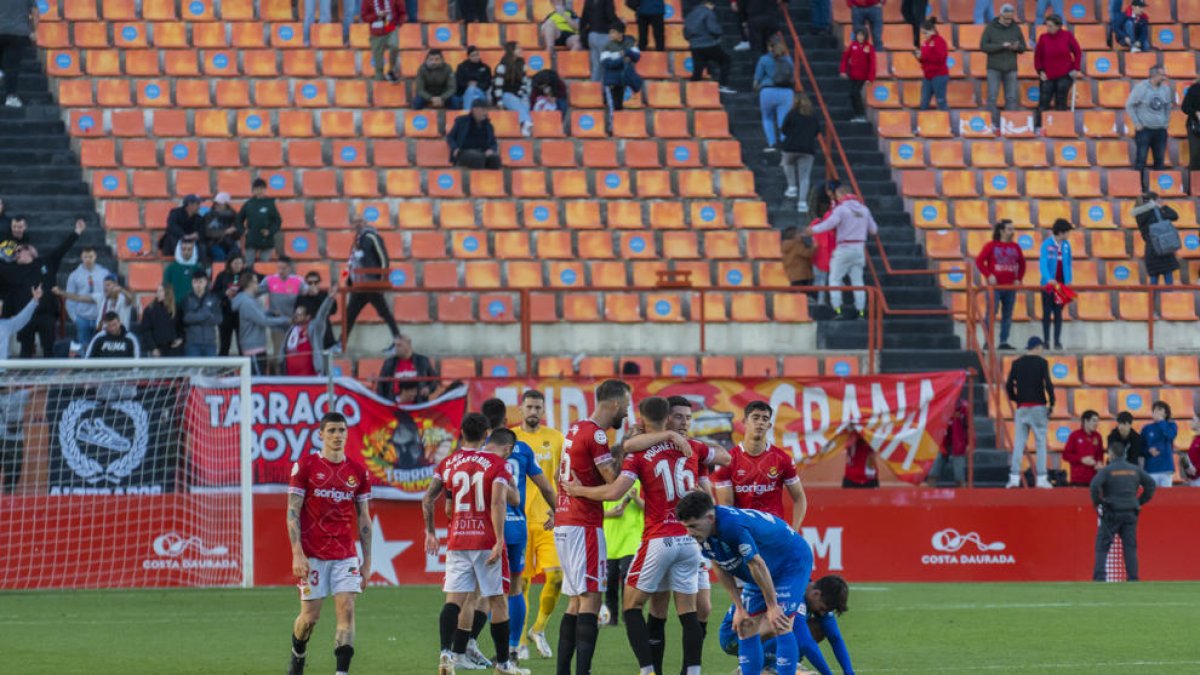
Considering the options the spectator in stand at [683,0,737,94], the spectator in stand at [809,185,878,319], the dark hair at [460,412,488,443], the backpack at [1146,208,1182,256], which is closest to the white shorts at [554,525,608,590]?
the dark hair at [460,412,488,443]

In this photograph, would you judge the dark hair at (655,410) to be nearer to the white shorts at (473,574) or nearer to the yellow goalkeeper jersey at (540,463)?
the white shorts at (473,574)

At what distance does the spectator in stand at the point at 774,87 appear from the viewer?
30625mm

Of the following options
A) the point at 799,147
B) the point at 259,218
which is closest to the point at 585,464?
the point at 259,218

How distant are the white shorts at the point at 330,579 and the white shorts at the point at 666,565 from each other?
185 cm

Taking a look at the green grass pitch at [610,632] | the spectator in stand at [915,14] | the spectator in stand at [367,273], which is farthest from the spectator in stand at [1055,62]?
the green grass pitch at [610,632]

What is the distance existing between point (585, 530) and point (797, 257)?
46.2 ft

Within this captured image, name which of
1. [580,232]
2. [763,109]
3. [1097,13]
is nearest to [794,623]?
[580,232]

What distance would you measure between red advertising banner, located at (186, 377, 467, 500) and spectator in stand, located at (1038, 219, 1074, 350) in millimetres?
8267

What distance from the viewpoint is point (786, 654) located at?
41.1 ft

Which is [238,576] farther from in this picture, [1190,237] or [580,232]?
[1190,237]

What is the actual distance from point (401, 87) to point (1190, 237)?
11.8 metres

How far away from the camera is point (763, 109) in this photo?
30.7 m

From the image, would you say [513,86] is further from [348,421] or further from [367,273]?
[348,421]

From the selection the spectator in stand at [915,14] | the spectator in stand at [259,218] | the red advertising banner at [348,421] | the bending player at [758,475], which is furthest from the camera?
the spectator in stand at [915,14]
